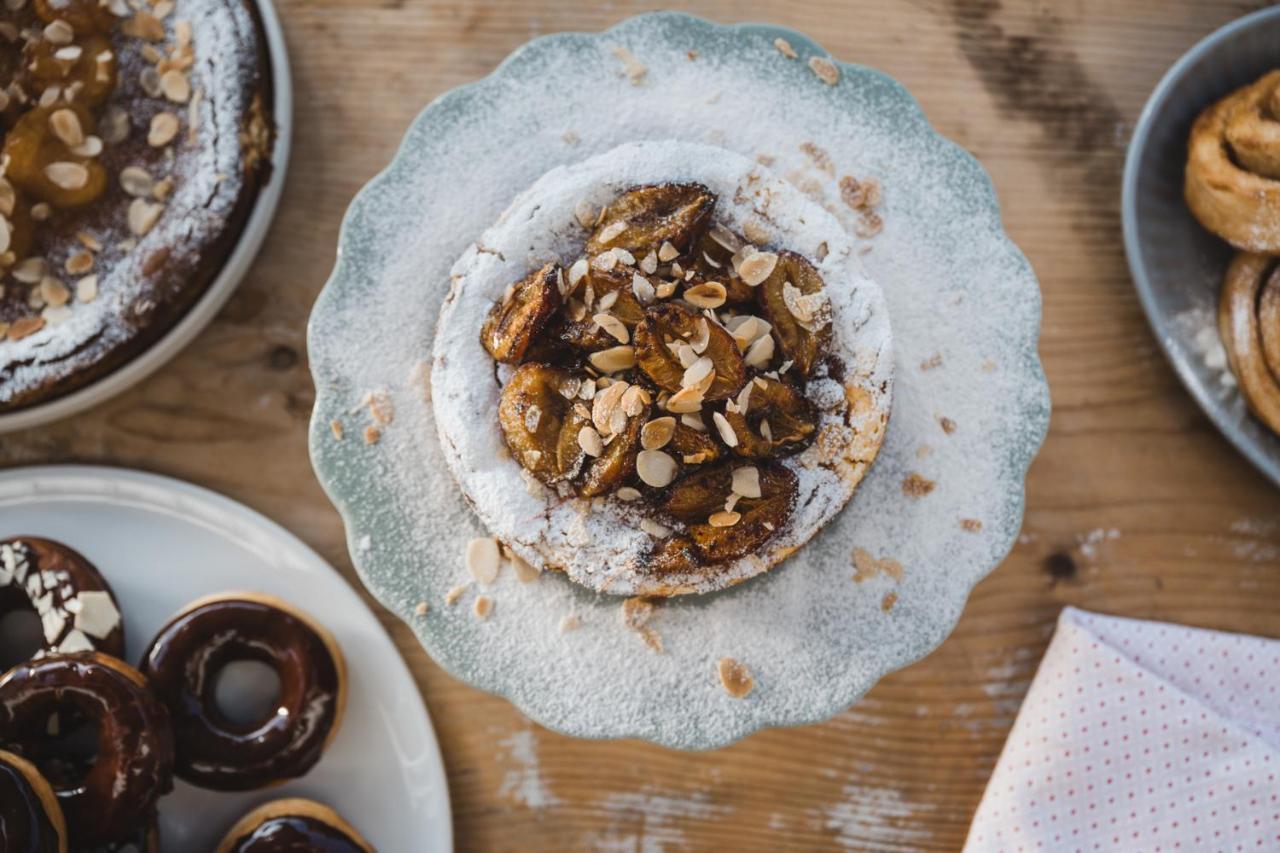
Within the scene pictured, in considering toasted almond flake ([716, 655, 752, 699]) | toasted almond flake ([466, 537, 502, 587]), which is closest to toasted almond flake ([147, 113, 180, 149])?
toasted almond flake ([466, 537, 502, 587])

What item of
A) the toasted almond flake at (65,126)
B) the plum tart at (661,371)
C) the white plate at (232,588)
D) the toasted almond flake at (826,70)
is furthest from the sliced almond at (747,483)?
the toasted almond flake at (65,126)

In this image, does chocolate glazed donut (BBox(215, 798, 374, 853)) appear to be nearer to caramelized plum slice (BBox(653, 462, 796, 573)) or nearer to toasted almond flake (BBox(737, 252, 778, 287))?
caramelized plum slice (BBox(653, 462, 796, 573))

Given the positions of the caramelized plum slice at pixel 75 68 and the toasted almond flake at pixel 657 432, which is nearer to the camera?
the toasted almond flake at pixel 657 432

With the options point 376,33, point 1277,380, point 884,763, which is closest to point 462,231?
point 376,33

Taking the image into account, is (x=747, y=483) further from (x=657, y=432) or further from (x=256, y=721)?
(x=256, y=721)

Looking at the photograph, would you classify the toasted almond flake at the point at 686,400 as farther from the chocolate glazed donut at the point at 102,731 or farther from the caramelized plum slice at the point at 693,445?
the chocolate glazed donut at the point at 102,731

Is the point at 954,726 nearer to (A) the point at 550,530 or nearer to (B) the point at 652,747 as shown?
(B) the point at 652,747

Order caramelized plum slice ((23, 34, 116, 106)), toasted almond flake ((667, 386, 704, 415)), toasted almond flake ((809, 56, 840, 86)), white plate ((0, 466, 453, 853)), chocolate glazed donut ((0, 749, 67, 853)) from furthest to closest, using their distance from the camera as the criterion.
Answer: white plate ((0, 466, 453, 853)) → caramelized plum slice ((23, 34, 116, 106)) → toasted almond flake ((809, 56, 840, 86)) → chocolate glazed donut ((0, 749, 67, 853)) → toasted almond flake ((667, 386, 704, 415))
